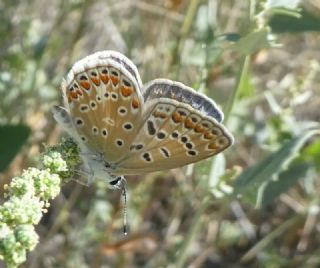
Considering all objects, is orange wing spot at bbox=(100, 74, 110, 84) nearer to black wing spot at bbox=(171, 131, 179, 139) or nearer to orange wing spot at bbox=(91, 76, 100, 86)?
orange wing spot at bbox=(91, 76, 100, 86)

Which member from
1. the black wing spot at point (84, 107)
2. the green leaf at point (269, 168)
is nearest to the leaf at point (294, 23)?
the green leaf at point (269, 168)

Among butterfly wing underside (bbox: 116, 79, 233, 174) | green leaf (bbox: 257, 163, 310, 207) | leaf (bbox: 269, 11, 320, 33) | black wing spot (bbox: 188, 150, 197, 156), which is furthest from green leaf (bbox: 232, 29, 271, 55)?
green leaf (bbox: 257, 163, 310, 207)

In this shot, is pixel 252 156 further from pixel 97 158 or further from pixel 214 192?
pixel 97 158

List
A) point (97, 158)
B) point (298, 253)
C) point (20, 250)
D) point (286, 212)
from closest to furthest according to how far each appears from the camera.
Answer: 1. point (20, 250)
2. point (97, 158)
3. point (298, 253)
4. point (286, 212)

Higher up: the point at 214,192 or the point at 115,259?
the point at 214,192

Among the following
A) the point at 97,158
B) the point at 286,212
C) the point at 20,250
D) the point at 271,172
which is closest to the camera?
the point at 20,250

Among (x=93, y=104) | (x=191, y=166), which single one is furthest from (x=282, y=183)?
(x=93, y=104)

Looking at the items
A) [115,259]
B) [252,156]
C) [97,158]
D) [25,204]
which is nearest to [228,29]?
[252,156]
